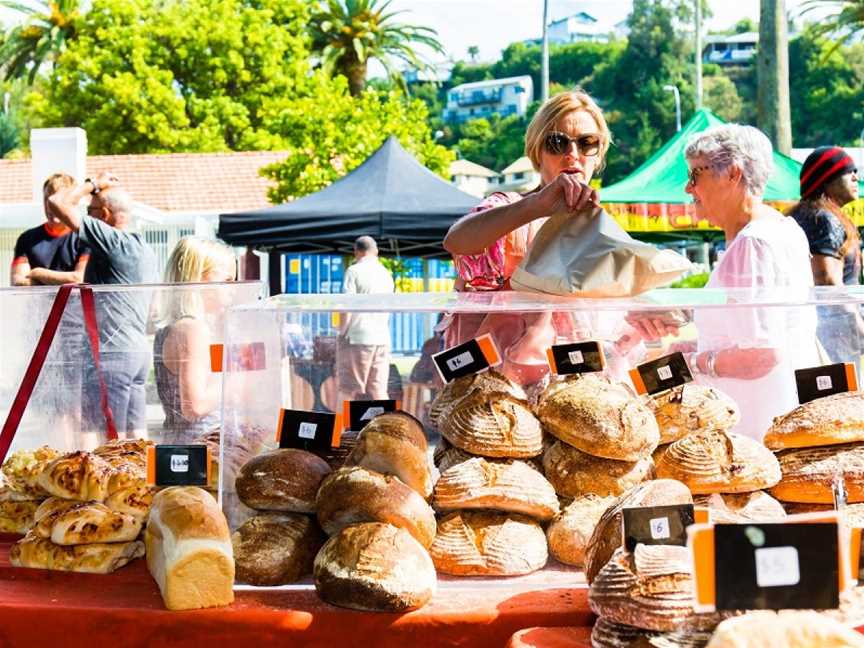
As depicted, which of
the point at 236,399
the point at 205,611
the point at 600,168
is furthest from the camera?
the point at 600,168

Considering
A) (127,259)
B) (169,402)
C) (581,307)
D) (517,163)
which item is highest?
(517,163)

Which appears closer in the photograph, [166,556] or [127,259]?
[166,556]

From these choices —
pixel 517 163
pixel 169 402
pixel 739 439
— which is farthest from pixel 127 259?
pixel 517 163

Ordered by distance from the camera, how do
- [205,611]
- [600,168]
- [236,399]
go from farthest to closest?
[600,168]
[236,399]
[205,611]

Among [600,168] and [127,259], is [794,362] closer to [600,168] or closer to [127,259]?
[600,168]

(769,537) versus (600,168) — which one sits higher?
(600,168)

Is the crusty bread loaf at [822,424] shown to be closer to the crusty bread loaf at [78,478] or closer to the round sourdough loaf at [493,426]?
the round sourdough loaf at [493,426]

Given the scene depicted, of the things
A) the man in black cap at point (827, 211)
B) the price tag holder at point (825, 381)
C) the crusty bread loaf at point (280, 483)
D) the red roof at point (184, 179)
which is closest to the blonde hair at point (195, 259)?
the crusty bread loaf at point (280, 483)

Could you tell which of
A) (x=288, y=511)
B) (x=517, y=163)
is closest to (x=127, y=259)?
(x=288, y=511)

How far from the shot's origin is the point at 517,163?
62.0 meters

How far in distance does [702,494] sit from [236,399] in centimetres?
92

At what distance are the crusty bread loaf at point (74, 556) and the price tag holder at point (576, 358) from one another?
92 centimetres

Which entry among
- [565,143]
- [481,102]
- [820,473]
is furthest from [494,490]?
[481,102]

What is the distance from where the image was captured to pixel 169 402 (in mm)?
2977
